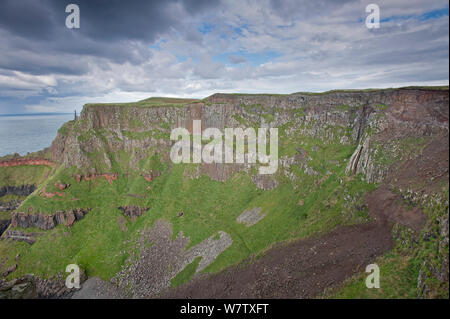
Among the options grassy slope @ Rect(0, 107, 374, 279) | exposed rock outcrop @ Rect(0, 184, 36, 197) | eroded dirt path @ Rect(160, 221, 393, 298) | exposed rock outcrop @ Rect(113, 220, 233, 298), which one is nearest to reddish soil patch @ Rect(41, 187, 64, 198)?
grassy slope @ Rect(0, 107, 374, 279)

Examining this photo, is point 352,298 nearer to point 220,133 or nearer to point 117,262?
point 117,262

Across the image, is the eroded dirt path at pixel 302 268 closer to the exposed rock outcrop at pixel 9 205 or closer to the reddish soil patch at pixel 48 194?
the reddish soil patch at pixel 48 194

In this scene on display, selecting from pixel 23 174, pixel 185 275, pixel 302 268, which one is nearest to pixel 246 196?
pixel 185 275

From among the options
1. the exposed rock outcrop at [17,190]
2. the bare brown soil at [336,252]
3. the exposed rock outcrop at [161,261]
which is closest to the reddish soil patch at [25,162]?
the exposed rock outcrop at [17,190]

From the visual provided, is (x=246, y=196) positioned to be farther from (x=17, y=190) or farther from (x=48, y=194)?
(x=17, y=190)

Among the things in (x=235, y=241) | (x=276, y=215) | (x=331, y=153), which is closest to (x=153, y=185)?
(x=235, y=241)

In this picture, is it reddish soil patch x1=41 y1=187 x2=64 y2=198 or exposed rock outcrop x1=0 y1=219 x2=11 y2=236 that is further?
exposed rock outcrop x1=0 y1=219 x2=11 y2=236

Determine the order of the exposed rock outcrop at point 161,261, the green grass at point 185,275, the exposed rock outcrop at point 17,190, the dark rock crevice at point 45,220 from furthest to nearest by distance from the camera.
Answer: the exposed rock outcrop at point 17,190, the dark rock crevice at point 45,220, the exposed rock outcrop at point 161,261, the green grass at point 185,275

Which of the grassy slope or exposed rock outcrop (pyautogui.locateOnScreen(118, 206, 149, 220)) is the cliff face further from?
exposed rock outcrop (pyautogui.locateOnScreen(118, 206, 149, 220))
